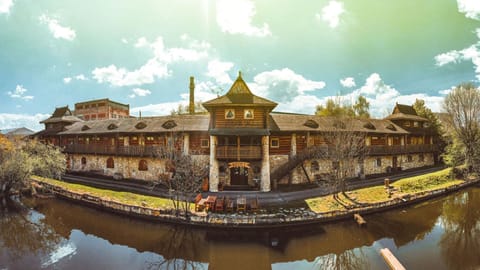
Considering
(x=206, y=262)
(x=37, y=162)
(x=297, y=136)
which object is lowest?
(x=206, y=262)

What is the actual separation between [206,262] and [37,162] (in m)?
21.2

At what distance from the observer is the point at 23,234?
13984mm

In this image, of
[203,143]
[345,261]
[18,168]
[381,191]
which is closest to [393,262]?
[345,261]

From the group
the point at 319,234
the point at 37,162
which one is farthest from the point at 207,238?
the point at 37,162

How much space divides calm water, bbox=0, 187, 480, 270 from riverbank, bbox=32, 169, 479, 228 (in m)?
0.56

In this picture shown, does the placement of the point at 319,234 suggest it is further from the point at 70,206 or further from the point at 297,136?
the point at 70,206

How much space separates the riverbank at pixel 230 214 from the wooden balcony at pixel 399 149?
22.5ft

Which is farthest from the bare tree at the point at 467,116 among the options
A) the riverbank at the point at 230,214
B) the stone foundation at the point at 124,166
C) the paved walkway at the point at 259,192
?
the stone foundation at the point at 124,166

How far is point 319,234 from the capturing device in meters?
12.9

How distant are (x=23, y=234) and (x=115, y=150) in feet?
40.3

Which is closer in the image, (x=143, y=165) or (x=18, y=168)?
(x=18, y=168)

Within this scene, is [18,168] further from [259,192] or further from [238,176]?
[259,192]

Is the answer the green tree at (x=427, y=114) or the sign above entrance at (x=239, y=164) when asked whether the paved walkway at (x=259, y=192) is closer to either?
the sign above entrance at (x=239, y=164)

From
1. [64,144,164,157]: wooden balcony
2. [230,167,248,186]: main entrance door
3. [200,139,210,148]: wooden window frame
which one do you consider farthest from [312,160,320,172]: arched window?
[64,144,164,157]: wooden balcony
